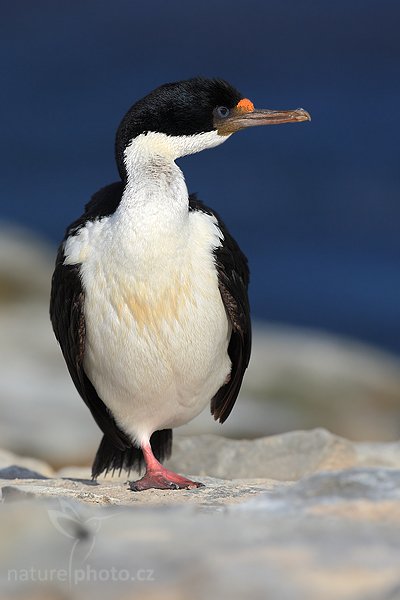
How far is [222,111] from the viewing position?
648 cm

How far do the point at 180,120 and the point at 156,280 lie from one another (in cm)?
82

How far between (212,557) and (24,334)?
10996mm

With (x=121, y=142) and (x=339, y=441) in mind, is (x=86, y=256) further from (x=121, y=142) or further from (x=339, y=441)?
(x=339, y=441)

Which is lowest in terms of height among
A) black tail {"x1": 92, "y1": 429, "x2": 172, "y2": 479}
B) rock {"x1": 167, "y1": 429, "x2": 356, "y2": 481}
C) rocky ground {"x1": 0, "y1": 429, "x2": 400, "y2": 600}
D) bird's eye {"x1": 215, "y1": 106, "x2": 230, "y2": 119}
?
rocky ground {"x1": 0, "y1": 429, "x2": 400, "y2": 600}

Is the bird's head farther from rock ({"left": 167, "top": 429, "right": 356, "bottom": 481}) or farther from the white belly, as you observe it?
rock ({"left": 167, "top": 429, "right": 356, "bottom": 481})

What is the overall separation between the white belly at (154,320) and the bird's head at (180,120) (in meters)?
0.41

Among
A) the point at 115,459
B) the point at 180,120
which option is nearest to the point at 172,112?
the point at 180,120

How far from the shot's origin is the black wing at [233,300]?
6.55 meters

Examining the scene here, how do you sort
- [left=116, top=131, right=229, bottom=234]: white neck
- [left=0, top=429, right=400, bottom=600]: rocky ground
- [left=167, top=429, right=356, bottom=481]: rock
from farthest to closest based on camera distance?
1. [left=167, top=429, right=356, bottom=481]: rock
2. [left=116, top=131, right=229, bottom=234]: white neck
3. [left=0, top=429, right=400, bottom=600]: rocky ground

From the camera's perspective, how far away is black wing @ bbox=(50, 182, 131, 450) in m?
6.47

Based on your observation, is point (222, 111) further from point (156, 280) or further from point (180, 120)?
point (156, 280)

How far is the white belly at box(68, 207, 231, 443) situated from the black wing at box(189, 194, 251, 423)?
0.06 m

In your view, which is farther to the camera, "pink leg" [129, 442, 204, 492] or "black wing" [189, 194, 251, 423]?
"black wing" [189, 194, 251, 423]

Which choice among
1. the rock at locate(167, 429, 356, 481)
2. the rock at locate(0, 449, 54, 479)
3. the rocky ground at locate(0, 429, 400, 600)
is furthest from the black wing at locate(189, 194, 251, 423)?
the rocky ground at locate(0, 429, 400, 600)
